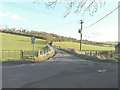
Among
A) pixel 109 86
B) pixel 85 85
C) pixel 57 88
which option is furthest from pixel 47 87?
pixel 109 86

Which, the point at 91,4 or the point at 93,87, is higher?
the point at 91,4

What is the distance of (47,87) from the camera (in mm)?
13828

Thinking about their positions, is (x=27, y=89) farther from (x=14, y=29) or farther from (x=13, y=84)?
(x=14, y=29)

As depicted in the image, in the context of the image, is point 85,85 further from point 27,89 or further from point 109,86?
point 27,89

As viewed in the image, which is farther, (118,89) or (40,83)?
(40,83)

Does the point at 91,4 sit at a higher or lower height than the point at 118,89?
higher

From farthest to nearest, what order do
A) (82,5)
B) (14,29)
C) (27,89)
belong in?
(14,29) < (27,89) < (82,5)

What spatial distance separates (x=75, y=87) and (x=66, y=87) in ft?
1.17

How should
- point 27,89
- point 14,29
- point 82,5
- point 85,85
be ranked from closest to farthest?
Result: 1. point 82,5
2. point 27,89
3. point 85,85
4. point 14,29

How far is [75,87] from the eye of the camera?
45.2ft

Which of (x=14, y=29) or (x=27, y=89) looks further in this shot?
(x=14, y=29)

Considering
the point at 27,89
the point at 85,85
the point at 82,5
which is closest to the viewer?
the point at 82,5

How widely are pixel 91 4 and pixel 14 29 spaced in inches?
5137

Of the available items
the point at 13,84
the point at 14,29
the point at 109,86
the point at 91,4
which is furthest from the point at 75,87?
the point at 14,29
